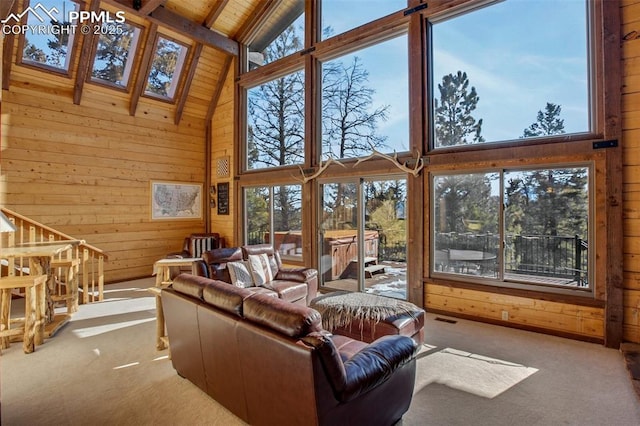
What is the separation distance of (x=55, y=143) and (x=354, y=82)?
17.3 ft

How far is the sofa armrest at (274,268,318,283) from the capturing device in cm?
480

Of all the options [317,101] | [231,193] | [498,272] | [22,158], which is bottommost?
[498,272]

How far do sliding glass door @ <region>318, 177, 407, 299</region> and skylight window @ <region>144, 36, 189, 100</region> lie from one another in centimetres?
401

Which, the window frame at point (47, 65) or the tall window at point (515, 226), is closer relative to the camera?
the tall window at point (515, 226)

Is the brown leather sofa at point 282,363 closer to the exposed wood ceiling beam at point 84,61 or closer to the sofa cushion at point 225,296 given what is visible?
the sofa cushion at point 225,296

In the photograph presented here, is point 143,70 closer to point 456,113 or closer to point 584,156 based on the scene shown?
point 456,113

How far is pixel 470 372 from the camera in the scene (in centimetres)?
311

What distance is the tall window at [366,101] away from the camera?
17.5 ft

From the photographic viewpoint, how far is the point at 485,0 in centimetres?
455

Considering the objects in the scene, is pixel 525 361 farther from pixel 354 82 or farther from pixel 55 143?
pixel 55 143

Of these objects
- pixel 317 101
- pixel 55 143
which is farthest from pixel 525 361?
pixel 55 143

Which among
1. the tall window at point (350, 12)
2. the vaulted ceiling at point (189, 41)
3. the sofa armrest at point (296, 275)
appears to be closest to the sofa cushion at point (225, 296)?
the sofa armrest at point (296, 275)

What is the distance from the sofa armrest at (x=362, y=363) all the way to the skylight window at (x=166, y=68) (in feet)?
22.5

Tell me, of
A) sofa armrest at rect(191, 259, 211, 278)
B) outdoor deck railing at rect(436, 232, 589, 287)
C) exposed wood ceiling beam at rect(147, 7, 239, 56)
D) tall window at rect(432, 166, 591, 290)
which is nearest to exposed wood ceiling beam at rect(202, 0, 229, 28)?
exposed wood ceiling beam at rect(147, 7, 239, 56)
